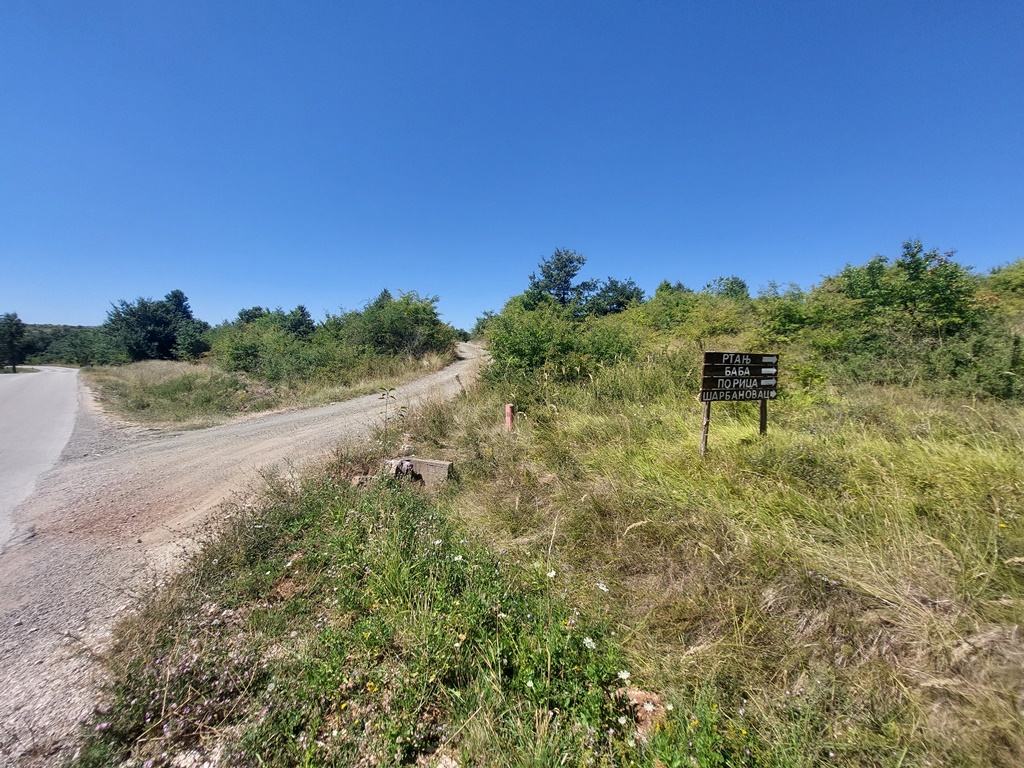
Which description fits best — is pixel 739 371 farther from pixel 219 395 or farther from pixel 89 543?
pixel 219 395

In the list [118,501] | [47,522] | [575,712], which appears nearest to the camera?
[575,712]

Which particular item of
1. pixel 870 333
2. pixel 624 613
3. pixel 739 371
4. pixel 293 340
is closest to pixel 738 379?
pixel 739 371

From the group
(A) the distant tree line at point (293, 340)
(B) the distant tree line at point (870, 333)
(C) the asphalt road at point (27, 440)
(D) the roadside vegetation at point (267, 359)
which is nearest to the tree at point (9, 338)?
(A) the distant tree line at point (293, 340)

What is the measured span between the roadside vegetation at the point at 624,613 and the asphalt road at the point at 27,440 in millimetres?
3414

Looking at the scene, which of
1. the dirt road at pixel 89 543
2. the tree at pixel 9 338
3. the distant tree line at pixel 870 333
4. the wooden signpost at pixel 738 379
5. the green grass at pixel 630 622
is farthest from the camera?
the tree at pixel 9 338

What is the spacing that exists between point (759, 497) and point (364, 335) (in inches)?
688

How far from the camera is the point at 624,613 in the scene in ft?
7.51

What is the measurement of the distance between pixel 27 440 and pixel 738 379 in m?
13.0

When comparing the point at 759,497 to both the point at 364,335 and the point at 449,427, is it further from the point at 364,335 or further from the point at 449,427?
the point at 364,335

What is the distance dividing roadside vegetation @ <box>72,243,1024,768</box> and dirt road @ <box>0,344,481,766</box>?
0.27m

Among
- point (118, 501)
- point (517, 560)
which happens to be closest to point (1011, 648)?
point (517, 560)

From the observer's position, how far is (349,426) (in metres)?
7.62

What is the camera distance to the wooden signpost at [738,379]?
4.15 m

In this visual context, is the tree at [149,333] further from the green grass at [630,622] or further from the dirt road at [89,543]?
the green grass at [630,622]
